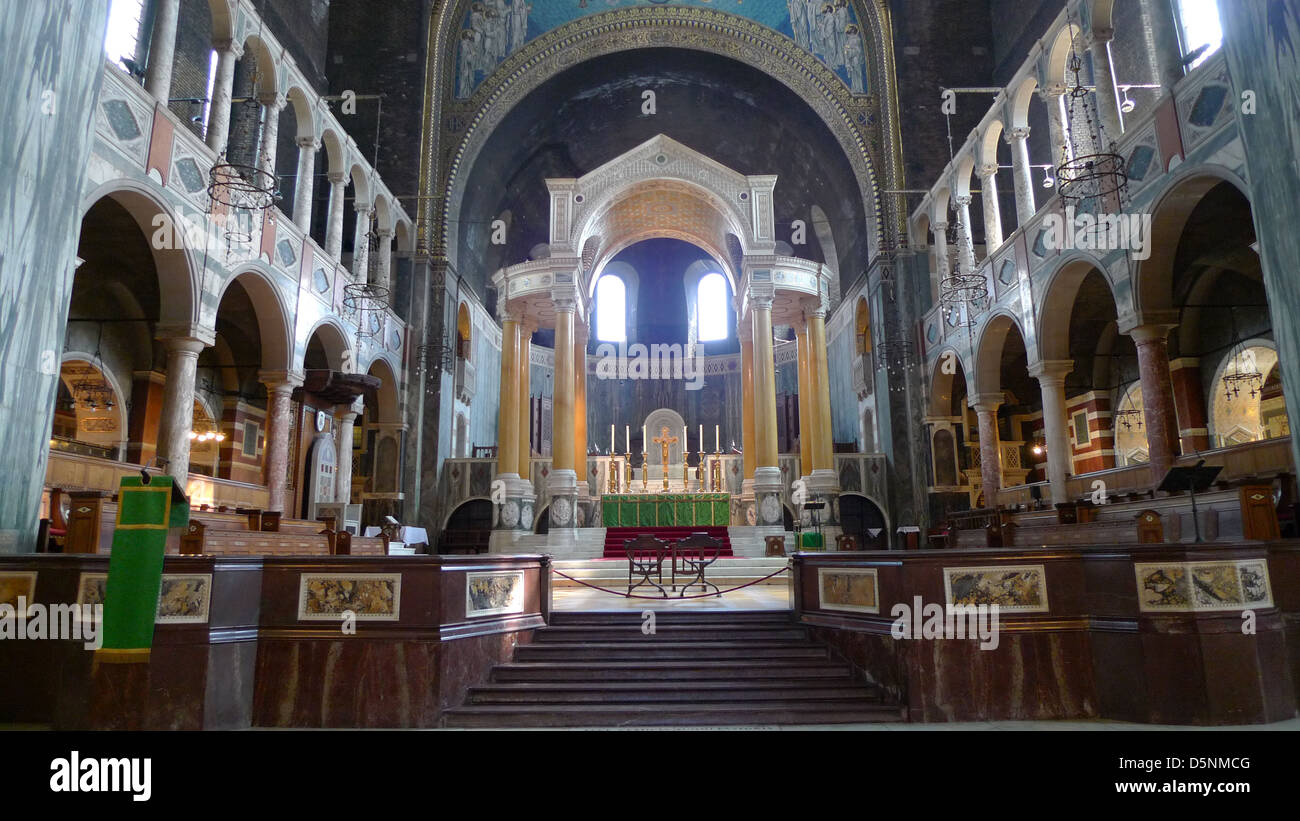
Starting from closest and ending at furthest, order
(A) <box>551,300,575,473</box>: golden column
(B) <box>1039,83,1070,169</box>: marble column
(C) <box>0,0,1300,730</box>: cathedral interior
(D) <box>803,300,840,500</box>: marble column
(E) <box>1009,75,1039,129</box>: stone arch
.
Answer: (C) <box>0,0,1300,730</box>: cathedral interior, (B) <box>1039,83,1070,169</box>: marble column, (E) <box>1009,75,1039,129</box>: stone arch, (A) <box>551,300,575,473</box>: golden column, (D) <box>803,300,840,500</box>: marble column

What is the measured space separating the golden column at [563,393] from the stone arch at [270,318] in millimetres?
5439

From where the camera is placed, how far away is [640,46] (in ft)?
70.3

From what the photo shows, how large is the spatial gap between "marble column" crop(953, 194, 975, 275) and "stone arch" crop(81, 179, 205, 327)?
46.0ft

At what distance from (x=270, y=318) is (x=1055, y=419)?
46.1 ft

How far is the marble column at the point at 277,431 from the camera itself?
519 inches

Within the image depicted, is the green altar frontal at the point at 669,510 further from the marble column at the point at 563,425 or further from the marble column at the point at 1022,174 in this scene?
the marble column at the point at 1022,174

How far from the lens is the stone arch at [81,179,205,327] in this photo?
31.1ft

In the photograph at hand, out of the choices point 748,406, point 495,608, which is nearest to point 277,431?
point 495,608

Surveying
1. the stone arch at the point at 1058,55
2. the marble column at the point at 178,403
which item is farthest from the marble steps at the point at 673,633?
the stone arch at the point at 1058,55

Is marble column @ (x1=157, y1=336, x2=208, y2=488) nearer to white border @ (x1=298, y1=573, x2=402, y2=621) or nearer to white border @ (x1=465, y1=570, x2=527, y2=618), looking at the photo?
white border @ (x1=298, y1=573, x2=402, y2=621)

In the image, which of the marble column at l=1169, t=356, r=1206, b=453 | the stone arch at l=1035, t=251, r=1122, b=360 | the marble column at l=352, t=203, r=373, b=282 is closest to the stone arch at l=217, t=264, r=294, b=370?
the marble column at l=352, t=203, r=373, b=282

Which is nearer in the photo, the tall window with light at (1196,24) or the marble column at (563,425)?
the tall window with light at (1196,24)

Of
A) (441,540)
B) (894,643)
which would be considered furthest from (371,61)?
(894,643)

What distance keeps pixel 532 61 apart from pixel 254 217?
1148 centimetres
